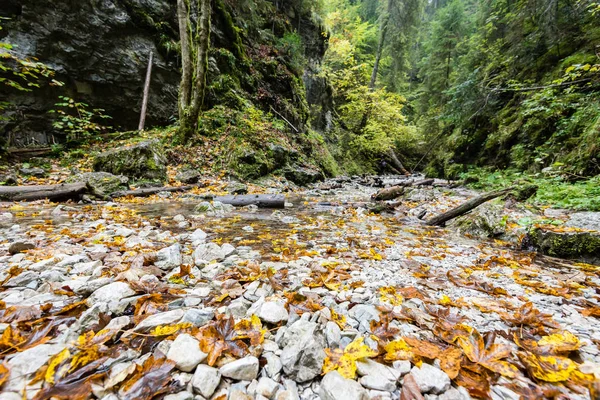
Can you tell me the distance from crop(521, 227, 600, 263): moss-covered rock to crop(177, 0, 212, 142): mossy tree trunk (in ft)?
31.3

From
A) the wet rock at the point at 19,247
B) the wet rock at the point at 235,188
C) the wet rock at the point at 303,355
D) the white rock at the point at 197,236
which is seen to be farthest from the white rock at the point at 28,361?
the wet rock at the point at 235,188

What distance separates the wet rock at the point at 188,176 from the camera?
7543 mm

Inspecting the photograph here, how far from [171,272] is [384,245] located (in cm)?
238

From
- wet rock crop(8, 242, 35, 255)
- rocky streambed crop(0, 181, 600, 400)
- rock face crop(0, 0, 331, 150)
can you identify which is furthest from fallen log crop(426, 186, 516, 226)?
rock face crop(0, 0, 331, 150)

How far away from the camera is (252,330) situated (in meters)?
1.24

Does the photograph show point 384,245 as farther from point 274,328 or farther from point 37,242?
point 37,242

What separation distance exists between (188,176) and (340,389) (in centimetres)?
776

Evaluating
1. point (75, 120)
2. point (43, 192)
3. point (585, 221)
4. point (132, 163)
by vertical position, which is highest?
point (75, 120)

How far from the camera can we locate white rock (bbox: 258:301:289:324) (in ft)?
4.40

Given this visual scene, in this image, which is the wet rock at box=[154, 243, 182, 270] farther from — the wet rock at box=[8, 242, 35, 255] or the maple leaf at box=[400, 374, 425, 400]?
the maple leaf at box=[400, 374, 425, 400]

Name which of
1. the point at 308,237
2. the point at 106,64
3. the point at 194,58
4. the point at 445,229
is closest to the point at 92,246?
the point at 308,237

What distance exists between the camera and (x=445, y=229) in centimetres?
429

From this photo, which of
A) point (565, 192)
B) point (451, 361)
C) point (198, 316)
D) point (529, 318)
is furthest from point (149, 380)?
point (565, 192)

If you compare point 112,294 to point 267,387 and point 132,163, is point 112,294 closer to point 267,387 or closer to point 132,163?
point 267,387
